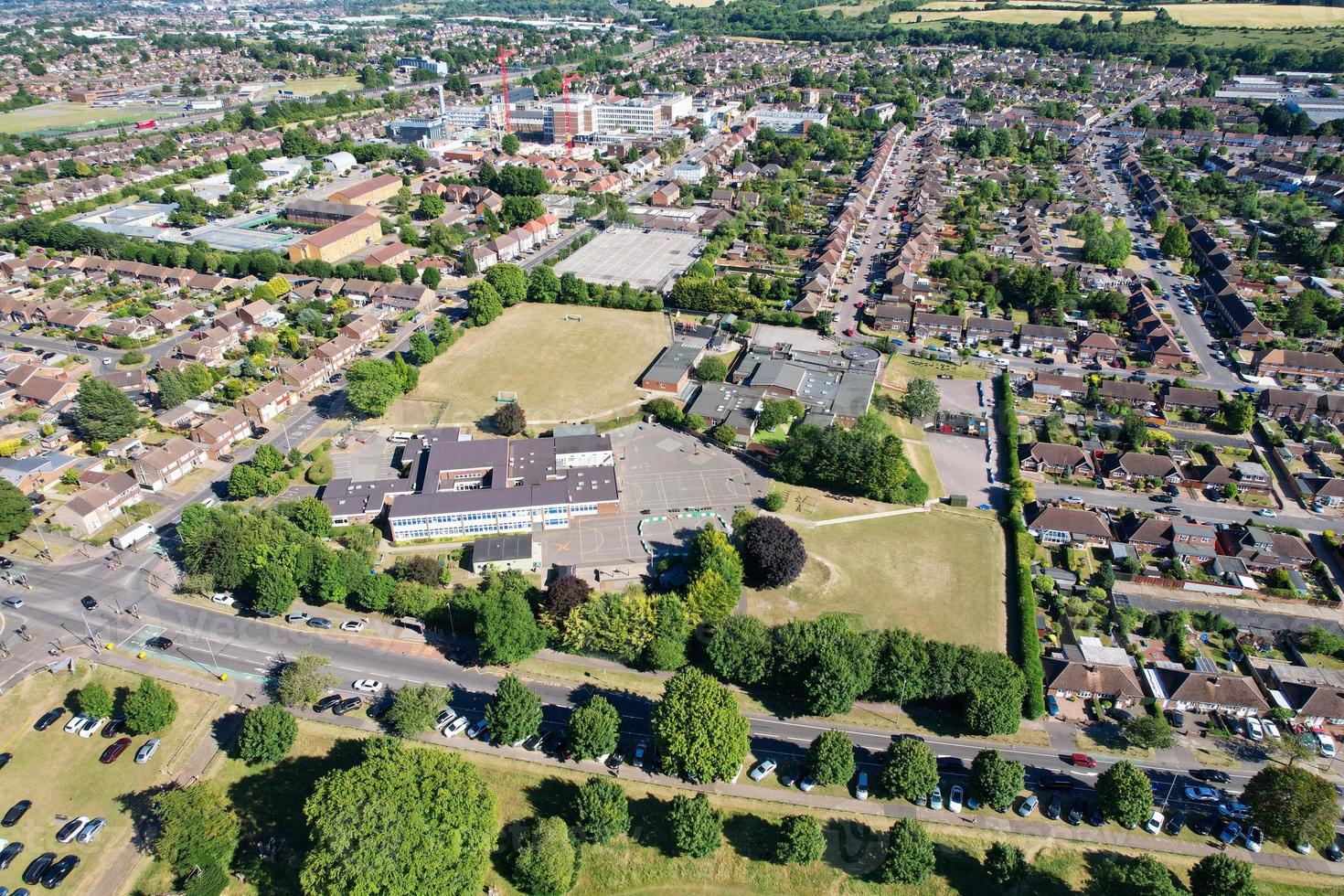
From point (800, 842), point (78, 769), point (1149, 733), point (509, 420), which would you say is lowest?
point (78, 769)

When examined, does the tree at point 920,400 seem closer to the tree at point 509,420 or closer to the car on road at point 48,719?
the tree at point 509,420

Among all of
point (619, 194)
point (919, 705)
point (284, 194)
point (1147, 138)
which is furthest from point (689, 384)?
point (1147, 138)

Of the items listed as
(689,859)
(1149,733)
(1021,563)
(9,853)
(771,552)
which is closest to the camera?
(9,853)

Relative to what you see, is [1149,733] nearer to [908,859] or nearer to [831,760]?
[908,859]

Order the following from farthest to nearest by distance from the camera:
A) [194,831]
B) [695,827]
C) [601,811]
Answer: [601,811]
[695,827]
[194,831]

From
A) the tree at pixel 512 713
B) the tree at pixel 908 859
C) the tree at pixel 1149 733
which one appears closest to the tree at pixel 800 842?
the tree at pixel 908 859

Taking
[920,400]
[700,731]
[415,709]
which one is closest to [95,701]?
[415,709]
